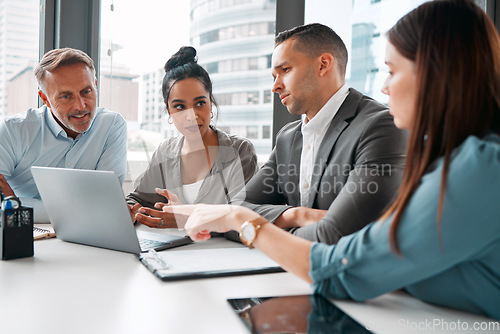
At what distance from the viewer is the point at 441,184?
2.30ft

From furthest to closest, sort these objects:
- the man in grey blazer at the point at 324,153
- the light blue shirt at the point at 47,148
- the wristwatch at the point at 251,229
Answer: the light blue shirt at the point at 47,148
the man in grey blazer at the point at 324,153
the wristwatch at the point at 251,229

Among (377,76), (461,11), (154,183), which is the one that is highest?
(377,76)

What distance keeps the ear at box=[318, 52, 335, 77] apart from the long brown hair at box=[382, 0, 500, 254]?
3.23 ft

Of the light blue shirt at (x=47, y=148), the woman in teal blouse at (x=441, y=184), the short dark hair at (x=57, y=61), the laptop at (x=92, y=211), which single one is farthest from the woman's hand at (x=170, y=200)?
the short dark hair at (x=57, y=61)

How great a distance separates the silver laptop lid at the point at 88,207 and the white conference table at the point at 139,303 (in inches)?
4.8

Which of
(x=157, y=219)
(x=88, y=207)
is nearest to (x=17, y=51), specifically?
(x=157, y=219)

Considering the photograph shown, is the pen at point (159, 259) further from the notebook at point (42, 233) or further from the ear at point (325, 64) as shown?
the ear at point (325, 64)

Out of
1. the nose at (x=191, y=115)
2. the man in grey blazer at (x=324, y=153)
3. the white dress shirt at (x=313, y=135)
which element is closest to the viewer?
the man in grey blazer at (x=324, y=153)

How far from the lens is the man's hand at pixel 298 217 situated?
4.50 ft

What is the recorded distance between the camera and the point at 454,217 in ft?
2.27

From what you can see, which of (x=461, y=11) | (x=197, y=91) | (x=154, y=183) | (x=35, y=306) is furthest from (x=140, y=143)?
(x=461, y=11)

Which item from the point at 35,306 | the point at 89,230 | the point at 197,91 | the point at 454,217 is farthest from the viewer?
the point at 197,91

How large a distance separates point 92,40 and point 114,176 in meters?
1.87

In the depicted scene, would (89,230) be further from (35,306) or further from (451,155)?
(451,155)
